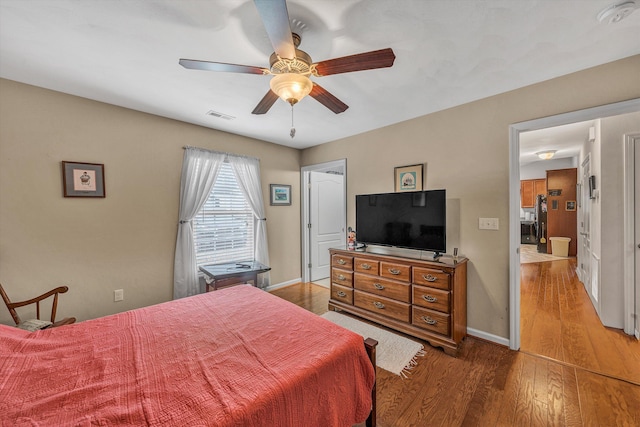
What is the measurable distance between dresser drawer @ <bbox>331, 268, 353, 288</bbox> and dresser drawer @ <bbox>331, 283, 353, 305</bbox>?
0.18ft

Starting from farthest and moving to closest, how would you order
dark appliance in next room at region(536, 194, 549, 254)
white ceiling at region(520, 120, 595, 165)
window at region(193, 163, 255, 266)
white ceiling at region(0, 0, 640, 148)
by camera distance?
dark appliance in next room at region(536, 194, 549, 254) < white ceiling at region(520, 120, 595, 165) < window at region(193, 163, 255, 266) < white ceiling at region(0, 0, 640, 148)

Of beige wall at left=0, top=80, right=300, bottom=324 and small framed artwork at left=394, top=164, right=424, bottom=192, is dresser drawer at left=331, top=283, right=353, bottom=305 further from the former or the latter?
beige wall at left=0, top=80, right=300, bottom=324

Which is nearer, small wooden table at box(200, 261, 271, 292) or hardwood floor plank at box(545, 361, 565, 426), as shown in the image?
hardwood floor plank at box(545, 361, 565, 426)

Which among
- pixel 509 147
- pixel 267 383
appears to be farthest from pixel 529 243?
pixel 267 383

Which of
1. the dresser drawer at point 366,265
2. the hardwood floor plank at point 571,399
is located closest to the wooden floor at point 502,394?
the hardwood floor plank at point 571,399

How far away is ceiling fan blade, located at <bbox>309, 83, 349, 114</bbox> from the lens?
176 centimetres

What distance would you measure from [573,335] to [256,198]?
164 inches

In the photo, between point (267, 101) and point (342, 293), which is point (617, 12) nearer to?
point (267, 101)

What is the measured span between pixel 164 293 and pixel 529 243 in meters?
9.64

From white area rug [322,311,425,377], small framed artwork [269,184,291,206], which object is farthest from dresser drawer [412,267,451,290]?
small framed artwork [269,184,291,206]

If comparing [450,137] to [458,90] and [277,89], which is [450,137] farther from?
[277,89]

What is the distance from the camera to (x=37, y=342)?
1455 mm

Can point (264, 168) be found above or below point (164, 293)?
above

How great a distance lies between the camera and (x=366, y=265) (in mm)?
3014
